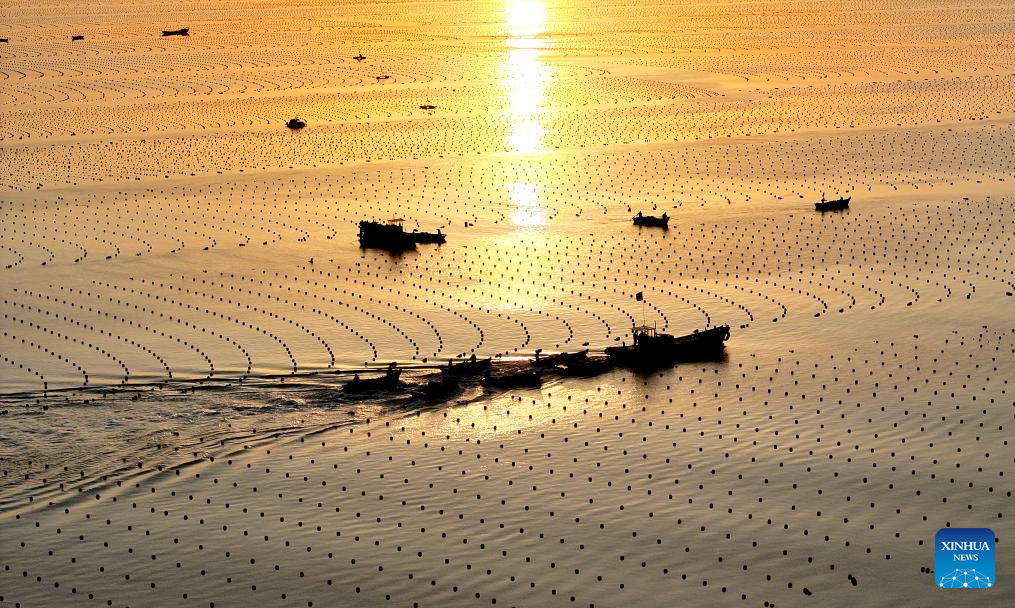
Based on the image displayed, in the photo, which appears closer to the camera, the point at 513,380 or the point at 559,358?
the point at 513,380

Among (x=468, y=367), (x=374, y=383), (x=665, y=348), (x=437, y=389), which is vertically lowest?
(x=437, y=389)

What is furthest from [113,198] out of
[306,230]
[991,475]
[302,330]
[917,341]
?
[991,475]

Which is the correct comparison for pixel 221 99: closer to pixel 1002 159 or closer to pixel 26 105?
pixel 26 105

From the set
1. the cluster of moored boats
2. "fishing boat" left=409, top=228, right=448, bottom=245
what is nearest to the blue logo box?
the cluster of moored boats

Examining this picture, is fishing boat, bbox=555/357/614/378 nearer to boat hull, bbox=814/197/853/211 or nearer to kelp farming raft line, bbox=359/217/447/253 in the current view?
kelp farming raft line, bbox=359/217/447/253

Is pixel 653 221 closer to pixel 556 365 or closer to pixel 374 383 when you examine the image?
pixel 556 365

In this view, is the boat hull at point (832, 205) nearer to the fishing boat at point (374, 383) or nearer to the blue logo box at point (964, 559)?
the fishing boat at point (374, 383)

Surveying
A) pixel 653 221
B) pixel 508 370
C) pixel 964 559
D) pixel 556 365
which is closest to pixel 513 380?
pixel 508 370
